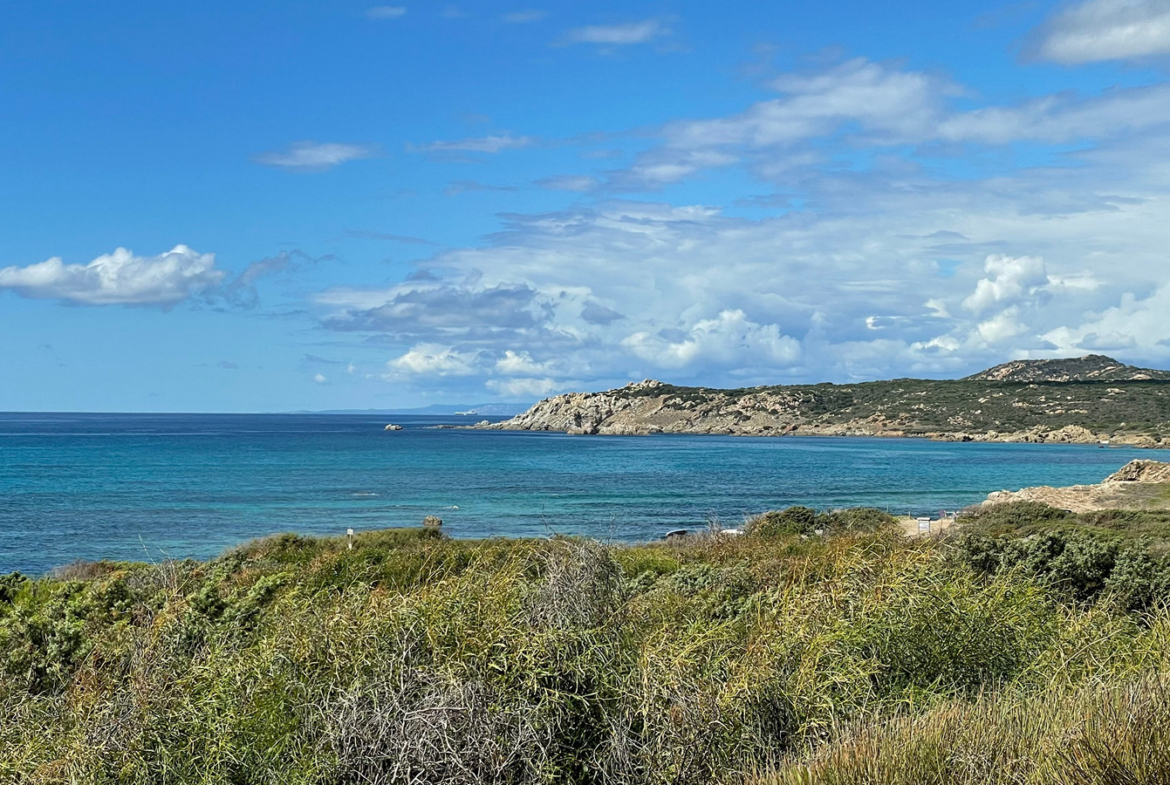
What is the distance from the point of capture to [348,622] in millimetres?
6781

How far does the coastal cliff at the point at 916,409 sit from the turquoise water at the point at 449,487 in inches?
717

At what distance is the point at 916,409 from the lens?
13612 cm

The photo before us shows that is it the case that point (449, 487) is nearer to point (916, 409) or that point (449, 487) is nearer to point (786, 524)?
point (786, 524)

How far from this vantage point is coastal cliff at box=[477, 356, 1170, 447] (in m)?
115

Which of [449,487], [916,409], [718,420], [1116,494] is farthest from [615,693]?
[718,420]

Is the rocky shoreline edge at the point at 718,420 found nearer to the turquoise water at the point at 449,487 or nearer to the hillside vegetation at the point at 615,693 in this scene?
the turquoise water at the point at 449,487

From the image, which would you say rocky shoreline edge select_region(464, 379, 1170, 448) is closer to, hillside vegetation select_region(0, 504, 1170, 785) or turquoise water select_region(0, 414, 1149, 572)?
turquoise water select_region(0, 414, 1149, 572)

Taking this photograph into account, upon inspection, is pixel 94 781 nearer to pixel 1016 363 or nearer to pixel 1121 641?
pixel 1121 641

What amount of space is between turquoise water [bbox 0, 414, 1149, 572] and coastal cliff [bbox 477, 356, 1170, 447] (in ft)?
59.7

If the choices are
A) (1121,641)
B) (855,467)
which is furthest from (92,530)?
(855,467)

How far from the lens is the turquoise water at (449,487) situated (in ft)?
125

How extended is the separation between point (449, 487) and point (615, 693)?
5300 centimetres

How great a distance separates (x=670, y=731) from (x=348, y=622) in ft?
7.99

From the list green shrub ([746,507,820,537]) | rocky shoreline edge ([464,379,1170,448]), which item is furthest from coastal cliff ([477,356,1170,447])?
→ green shrub ([746,507,820,537])
